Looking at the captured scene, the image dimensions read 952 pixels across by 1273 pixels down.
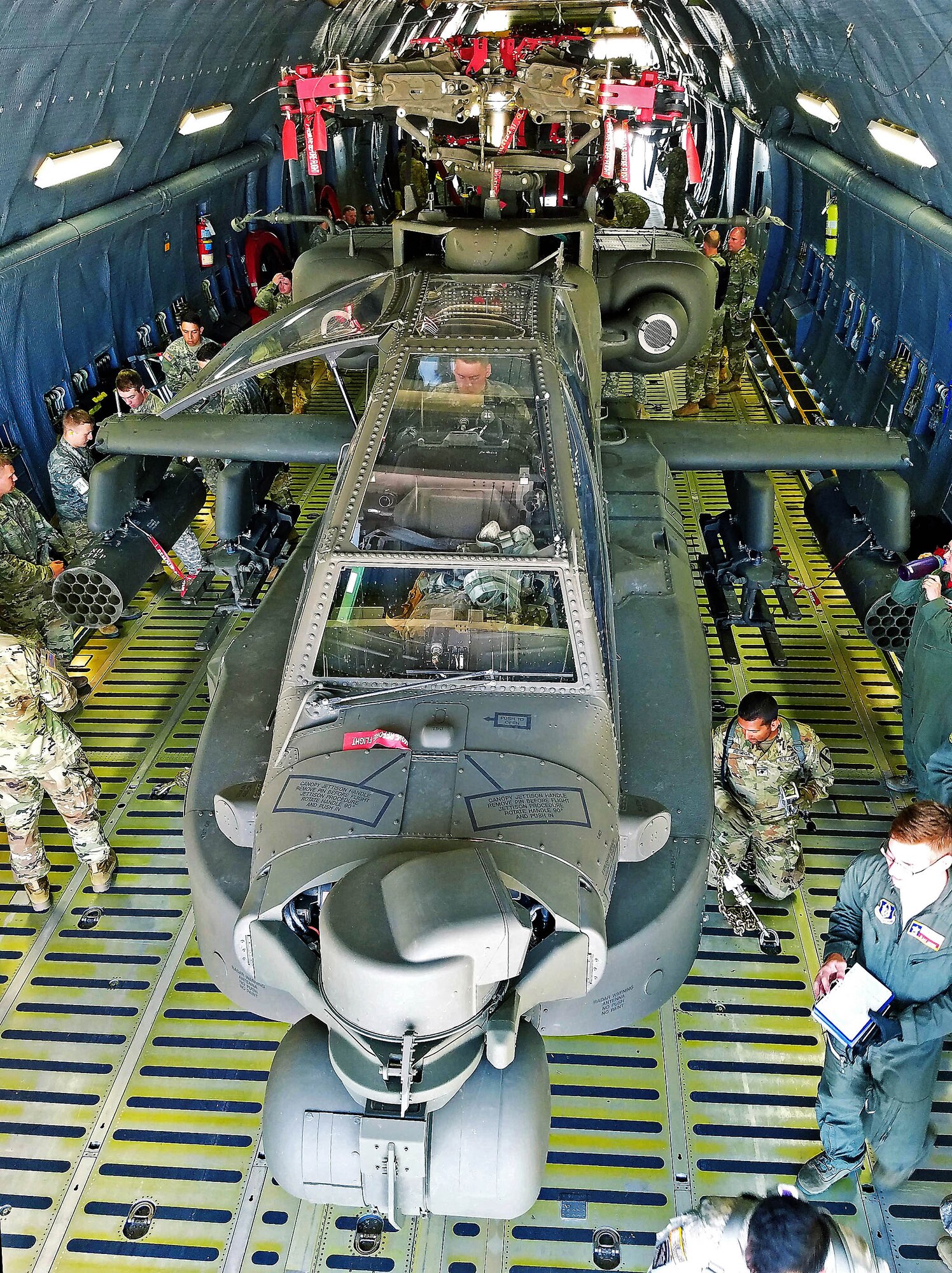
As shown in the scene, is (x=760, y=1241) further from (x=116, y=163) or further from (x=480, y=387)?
(x=116, y=163)

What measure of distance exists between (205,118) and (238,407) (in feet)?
11.4

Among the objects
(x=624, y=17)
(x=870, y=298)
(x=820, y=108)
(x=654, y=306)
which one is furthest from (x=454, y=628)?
(x=624, y=17)

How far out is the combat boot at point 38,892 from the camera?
530 centimetres

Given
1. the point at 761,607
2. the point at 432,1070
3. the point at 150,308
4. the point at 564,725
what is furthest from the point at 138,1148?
the point at 150,308

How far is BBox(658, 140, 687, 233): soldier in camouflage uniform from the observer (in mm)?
13984

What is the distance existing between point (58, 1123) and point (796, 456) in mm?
5681

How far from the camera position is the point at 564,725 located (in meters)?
4.17

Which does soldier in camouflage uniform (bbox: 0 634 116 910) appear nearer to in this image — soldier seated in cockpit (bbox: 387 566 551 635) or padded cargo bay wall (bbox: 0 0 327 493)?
soldier seated in cockpit (bbox: 387 566 551 635)

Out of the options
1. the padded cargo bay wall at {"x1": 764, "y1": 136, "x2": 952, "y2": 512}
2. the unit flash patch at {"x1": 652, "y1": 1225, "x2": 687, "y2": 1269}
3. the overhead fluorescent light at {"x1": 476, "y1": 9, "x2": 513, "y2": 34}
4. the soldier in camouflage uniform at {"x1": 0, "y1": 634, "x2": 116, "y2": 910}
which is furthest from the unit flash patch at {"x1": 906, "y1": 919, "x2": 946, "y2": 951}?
the overhead fluorescent light at {"x1": 476, "y1": 9, "x2": 513, "y2": 34}

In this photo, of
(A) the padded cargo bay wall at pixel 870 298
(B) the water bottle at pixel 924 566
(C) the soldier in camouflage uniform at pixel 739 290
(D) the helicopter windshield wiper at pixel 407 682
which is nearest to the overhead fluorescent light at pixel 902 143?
(A) the padded cargo bay wall at pixel 870 298

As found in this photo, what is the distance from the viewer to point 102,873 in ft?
17.9

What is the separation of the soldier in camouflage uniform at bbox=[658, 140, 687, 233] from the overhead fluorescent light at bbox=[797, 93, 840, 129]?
3831 millimetres

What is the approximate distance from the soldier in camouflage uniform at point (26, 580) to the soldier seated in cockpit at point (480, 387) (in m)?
3.07

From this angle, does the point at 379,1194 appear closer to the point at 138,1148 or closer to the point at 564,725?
the point at 138,1148
